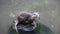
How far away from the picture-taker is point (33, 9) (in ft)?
6.44

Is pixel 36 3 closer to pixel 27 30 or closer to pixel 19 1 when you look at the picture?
pixel 19 1

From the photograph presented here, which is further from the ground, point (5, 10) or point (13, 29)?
point (5, 10)

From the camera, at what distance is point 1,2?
2094 mm

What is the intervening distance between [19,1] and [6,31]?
1.56 feet

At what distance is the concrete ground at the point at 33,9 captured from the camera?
6.15ft

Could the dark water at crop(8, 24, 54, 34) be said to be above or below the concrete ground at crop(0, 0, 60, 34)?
below

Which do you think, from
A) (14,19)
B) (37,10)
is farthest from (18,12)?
(37,10)

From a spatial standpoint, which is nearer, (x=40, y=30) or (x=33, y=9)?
(x=40, y=30)

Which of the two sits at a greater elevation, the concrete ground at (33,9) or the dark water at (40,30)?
the concrete ground at (33,9)

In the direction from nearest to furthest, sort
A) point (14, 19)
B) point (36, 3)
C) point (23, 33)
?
point (23, 33) < point (14, 19) < point (36, 3)

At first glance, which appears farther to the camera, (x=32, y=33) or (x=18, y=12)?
(x=18, y=12)

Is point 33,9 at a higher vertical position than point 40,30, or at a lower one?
higher

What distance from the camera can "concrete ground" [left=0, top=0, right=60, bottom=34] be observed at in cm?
188

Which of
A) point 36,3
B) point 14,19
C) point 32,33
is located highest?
point 36,3
